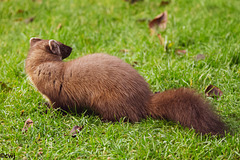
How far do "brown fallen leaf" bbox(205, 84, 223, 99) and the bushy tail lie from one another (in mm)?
722

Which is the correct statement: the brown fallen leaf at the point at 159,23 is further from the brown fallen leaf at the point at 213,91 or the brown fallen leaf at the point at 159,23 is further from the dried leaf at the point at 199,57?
the brown fallen leaf at the point at 213,91

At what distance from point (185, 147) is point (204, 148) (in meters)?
0.18

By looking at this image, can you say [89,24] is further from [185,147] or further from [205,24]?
[185,147]

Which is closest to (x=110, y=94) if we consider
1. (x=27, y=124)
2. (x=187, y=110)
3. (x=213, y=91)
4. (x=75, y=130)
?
(x=75, y=130)

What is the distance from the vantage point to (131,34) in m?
5.34

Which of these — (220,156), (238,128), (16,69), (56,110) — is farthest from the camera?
(16,69)

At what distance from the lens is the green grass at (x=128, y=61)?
9.47 ft

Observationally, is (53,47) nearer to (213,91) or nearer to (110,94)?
(110,94)

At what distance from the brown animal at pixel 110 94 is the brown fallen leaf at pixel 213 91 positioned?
0.72 meters

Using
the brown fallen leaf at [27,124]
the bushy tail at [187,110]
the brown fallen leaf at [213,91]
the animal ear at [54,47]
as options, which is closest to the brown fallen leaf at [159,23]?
the brown fallen leaf at [213,91]

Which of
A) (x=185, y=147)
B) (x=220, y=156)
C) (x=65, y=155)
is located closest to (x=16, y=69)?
(x=65, y=155)

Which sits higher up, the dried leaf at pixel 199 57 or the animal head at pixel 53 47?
the animal head at pixel 53 47

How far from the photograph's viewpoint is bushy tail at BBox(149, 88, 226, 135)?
296 centimetres

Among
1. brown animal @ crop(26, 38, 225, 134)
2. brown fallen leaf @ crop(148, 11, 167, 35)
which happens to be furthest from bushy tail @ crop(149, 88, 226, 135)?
brown fallen leaf @ crop(148, 11, 167, 35)
